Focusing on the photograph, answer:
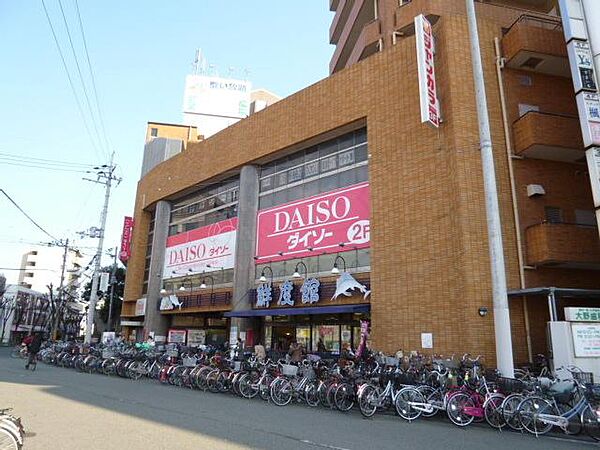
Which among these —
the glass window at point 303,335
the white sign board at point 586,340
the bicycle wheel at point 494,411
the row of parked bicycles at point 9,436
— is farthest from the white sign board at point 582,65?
the row of parked bicycles at point 9,436

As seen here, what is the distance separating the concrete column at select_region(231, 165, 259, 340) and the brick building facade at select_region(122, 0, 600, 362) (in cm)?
244

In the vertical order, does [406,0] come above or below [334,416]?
above

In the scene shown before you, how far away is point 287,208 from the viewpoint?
22.5 metres

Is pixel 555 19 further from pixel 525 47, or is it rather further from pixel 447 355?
pixel 447 355

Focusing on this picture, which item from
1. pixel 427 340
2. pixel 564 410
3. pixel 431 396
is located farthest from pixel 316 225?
pixel 564 410

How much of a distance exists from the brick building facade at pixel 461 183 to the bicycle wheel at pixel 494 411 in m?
4.56

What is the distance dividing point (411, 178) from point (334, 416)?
379 inches

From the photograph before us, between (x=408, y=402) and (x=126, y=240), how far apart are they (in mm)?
30903

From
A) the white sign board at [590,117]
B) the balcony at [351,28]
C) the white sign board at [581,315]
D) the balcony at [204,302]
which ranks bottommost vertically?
the white sign board at [581,315]

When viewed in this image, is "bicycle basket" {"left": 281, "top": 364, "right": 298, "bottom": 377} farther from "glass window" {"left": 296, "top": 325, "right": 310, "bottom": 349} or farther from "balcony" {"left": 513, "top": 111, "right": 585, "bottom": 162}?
"balcony" {"left": 513, "top": 111, "right": 585, "bottom": 162}

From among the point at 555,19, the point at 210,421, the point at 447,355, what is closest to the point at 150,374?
the point at 210,421

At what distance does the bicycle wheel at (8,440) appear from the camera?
4707mm

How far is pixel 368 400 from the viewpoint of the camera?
33.6 feet

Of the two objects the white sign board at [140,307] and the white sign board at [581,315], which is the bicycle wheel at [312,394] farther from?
the white sign board at [140,307]
